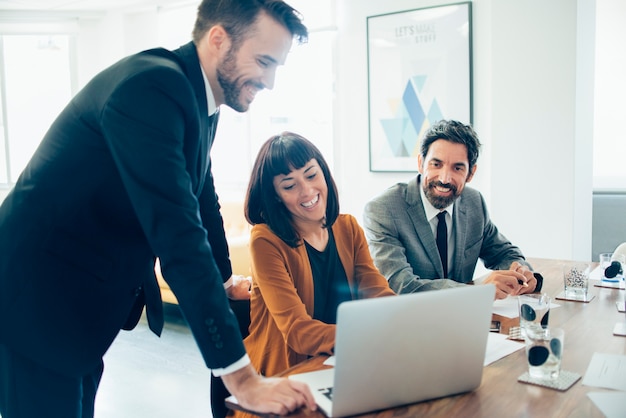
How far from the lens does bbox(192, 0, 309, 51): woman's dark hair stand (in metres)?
1.32

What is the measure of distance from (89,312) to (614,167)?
4414 mm

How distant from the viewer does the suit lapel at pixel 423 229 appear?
7.14 ft

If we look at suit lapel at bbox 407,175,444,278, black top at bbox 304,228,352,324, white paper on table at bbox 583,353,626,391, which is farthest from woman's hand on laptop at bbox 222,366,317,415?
suit lapel at bbox 407,175,444,278

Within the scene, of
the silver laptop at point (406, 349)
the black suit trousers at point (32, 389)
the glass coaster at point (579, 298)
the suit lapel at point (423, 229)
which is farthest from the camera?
the suit lapel at point (423, 229)

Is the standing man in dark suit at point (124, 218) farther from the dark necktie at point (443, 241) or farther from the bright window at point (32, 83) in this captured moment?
the bright window at point (32, 83)

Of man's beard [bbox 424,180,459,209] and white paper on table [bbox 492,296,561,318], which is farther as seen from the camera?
man's beard [bbox 424,180,459,209]

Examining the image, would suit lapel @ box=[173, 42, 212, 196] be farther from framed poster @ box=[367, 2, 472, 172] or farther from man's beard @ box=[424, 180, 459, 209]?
framed poster @ box=[367, 2, 472, 172]

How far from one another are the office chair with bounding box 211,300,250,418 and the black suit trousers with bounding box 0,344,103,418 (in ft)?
1.20

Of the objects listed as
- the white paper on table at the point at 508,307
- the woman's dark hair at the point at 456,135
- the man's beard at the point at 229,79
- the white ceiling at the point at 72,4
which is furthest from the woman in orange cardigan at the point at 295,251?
the white ceiling at the point at 72,4

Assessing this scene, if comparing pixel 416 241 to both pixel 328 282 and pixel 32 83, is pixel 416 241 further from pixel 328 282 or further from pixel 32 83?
pixel 32 83

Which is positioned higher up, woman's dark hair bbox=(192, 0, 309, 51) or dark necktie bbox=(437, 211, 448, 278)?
woman's dark hair bbox=(192, 0, 309, 51)

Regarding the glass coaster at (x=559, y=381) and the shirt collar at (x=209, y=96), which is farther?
the shirt collar at (x=209, y=96)

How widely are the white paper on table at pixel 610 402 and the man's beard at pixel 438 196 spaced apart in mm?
1168

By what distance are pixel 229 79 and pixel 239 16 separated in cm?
14
